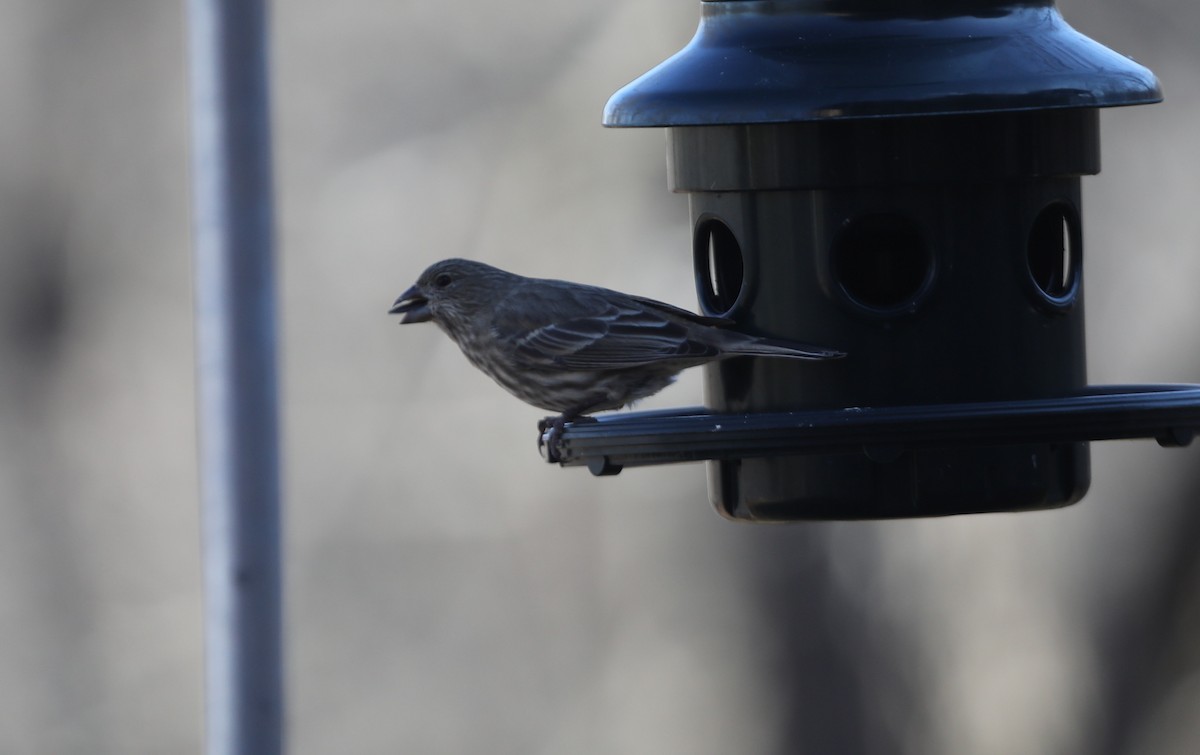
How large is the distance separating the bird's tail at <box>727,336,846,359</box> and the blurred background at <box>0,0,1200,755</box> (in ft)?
19.3

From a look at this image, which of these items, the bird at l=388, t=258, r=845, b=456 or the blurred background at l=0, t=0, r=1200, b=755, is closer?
the bird at l=388, t=258, r=845, b=456

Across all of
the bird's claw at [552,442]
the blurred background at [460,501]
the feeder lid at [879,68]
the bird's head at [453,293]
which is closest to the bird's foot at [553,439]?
the bird's claw at [552,442]

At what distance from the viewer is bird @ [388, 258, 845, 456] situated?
228 inches

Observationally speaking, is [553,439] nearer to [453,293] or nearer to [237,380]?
[237,380]

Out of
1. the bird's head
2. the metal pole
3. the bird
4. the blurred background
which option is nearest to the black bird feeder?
the bird

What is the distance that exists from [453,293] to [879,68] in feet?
7.72

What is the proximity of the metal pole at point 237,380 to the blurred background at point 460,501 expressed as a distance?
6.88m

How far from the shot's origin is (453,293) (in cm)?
720

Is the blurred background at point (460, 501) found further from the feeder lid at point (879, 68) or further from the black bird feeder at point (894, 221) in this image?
the feeder lid at point (879, 68)

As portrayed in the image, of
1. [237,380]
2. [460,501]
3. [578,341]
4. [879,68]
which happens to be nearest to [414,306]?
[578,341]

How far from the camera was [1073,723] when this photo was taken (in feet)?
Answer: 40.8

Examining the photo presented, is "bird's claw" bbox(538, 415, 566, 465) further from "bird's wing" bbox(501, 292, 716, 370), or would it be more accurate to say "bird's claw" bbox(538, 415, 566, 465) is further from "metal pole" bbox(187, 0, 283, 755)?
"metal pole" bbox(187, 0, 283, 755)

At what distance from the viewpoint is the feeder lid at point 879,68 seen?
515 centimetres

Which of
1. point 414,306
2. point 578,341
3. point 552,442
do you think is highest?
point 414,306
